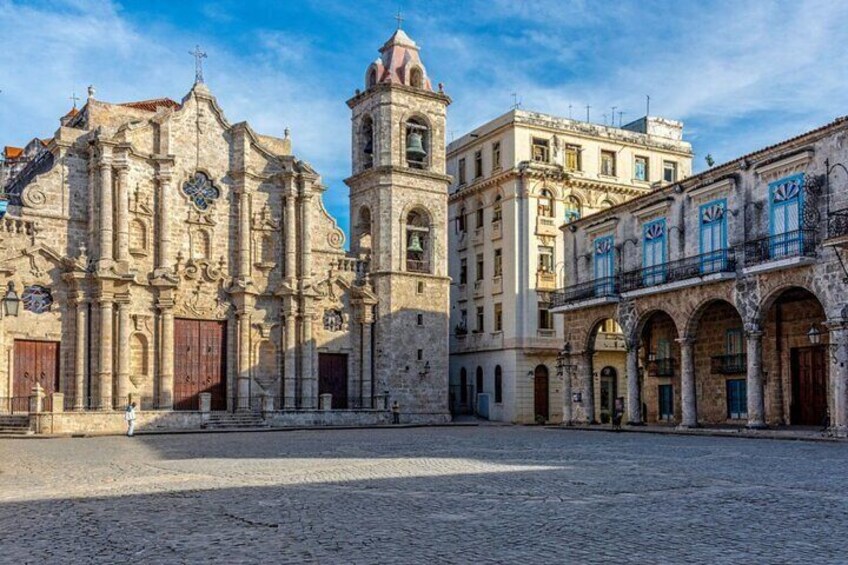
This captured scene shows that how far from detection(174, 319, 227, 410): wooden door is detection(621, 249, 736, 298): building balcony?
17.7 meters

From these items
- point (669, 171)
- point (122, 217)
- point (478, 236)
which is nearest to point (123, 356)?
point (122, 217)

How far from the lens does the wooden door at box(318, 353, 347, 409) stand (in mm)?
44625

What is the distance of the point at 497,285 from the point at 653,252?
1372 cm

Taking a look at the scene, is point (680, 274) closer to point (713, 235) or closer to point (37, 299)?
point (713, 235)

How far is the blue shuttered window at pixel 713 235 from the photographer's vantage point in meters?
31.6

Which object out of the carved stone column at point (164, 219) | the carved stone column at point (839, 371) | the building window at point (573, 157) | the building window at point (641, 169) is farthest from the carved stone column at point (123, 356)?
the building window at point (641, 169)

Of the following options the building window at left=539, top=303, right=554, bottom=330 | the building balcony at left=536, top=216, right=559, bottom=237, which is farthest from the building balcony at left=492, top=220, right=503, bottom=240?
the building window at left=539, top=303, right=554, bottom=330

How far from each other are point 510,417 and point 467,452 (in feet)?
80.8

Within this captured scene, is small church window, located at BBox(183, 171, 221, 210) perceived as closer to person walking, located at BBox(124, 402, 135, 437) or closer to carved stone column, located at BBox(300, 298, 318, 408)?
carved stone column, located at BBox(300, 298, 318, 408)

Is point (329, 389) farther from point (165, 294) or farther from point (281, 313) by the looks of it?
point (165, 294)

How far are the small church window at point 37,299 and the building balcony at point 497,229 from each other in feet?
68.8

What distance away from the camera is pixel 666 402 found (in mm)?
38656

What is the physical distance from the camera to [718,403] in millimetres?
35156

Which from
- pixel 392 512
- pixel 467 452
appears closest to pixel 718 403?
pixel 467 452
